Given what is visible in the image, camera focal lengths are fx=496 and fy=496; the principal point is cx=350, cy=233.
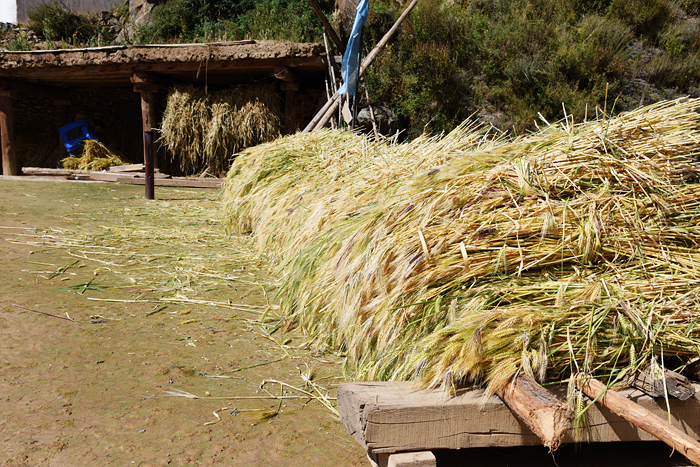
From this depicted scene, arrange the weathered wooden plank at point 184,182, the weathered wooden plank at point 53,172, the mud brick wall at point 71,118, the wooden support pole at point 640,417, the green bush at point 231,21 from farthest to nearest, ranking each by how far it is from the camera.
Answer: the green bush at point 231,21 → the mud brick wall at point 71,118 → the weathered wooden plank at point 53,172 → the weathered wooden plank at point 184,182 → the wooden support pole at point 640,417

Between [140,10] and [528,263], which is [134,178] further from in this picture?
[140,10]

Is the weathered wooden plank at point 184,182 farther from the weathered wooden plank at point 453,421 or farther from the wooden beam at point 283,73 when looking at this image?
the weathered wooden plank at point 453,421

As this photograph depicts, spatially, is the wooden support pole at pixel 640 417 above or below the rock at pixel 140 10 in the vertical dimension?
below

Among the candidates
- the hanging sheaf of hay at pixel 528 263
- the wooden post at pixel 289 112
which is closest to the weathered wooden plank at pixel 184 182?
the wooden post at pixel 289 112

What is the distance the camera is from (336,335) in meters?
2.20

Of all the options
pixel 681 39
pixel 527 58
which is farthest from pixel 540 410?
pixel 681 39

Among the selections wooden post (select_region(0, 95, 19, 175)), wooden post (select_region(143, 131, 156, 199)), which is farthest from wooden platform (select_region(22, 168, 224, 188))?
wooden post (select_region(143, 131, 156, 199))

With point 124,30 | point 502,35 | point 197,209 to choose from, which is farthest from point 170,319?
point 124,30

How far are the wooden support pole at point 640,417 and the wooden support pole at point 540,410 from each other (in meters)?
0.11

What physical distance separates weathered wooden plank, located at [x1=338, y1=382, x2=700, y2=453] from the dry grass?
32.6 ft

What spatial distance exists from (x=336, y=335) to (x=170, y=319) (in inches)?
34.7

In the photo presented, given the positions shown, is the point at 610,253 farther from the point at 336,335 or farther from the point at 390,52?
the point at 390,52

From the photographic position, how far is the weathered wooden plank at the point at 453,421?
4.34 feet

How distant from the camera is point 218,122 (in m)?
8.78
